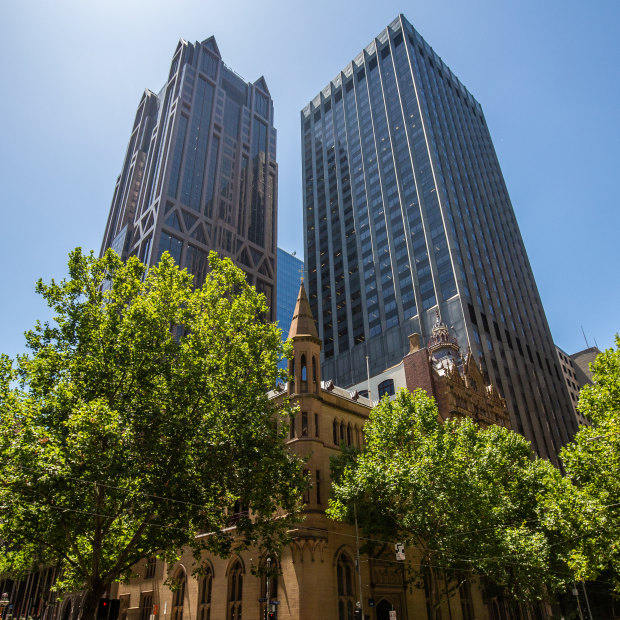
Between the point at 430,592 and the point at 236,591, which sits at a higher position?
the point at 236,591

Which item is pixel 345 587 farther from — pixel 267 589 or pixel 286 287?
pixel 286 287

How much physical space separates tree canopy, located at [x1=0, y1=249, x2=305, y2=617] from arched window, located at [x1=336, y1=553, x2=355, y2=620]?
9.40 metres

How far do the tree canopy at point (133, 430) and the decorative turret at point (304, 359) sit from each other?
27.7 ft

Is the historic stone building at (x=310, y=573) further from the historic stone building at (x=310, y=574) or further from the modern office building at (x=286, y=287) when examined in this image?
the modern office building at (x=286, y=287)

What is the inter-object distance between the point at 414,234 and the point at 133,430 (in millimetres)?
81404

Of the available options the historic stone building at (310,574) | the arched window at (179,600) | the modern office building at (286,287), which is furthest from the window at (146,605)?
the modern office building at (286,287)

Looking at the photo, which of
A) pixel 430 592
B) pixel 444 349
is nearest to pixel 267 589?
pixel 430 592

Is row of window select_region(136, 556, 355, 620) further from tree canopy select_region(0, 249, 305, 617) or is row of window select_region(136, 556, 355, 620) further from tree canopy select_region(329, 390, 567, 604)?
tree canopy select_region(0, 249, 305, 617)

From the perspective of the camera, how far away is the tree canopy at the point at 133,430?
69.3 ft

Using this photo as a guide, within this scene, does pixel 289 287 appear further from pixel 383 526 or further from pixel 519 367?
pixel 383 526

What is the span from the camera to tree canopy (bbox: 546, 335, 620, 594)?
2625cm

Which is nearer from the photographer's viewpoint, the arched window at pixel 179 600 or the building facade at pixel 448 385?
the arched window at pixel 179 600

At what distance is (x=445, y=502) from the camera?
28859 mm

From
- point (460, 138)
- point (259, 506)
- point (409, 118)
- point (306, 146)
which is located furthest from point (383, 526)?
point (306, 146)
